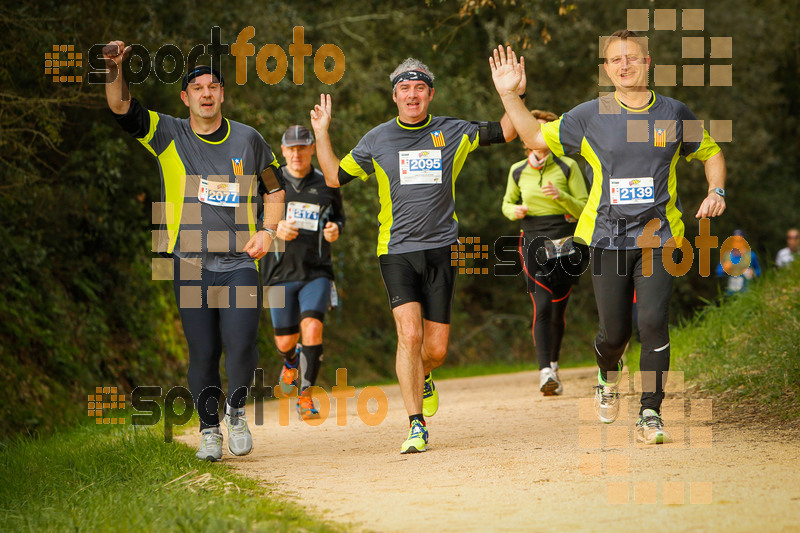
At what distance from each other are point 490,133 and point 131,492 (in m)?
3.44

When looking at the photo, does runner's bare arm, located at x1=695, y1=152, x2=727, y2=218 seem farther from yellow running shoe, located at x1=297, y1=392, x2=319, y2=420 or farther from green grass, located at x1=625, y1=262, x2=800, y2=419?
yellow running shoe, located at x1=297, y1=392, x2=319, y2=420

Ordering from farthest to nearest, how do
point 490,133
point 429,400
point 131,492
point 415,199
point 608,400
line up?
point 429,400
point 608,400
point 490,133
point 415,199
point 131,492

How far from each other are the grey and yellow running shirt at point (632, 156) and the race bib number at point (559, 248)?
293cm

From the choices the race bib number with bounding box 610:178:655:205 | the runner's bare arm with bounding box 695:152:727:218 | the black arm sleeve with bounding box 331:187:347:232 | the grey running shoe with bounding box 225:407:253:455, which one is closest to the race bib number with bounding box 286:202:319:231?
the black arm sleeve with bounding box 331:187:347:232

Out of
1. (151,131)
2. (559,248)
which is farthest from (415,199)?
(559,248)

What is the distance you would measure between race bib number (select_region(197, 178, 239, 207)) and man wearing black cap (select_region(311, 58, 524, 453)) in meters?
0.68

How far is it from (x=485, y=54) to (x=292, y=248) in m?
19.2

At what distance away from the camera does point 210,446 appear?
6398 millimetres

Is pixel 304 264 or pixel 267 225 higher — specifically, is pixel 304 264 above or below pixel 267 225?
below

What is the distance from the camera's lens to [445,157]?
6.84m

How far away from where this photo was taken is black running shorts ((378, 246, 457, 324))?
6742 mm

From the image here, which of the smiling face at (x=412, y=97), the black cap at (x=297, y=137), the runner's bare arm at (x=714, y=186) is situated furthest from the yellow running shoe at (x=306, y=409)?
the runner's bare arm at (x=714, y=186)

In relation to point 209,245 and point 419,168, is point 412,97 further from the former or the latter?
point 209,245

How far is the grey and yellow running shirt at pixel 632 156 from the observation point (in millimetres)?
6160
